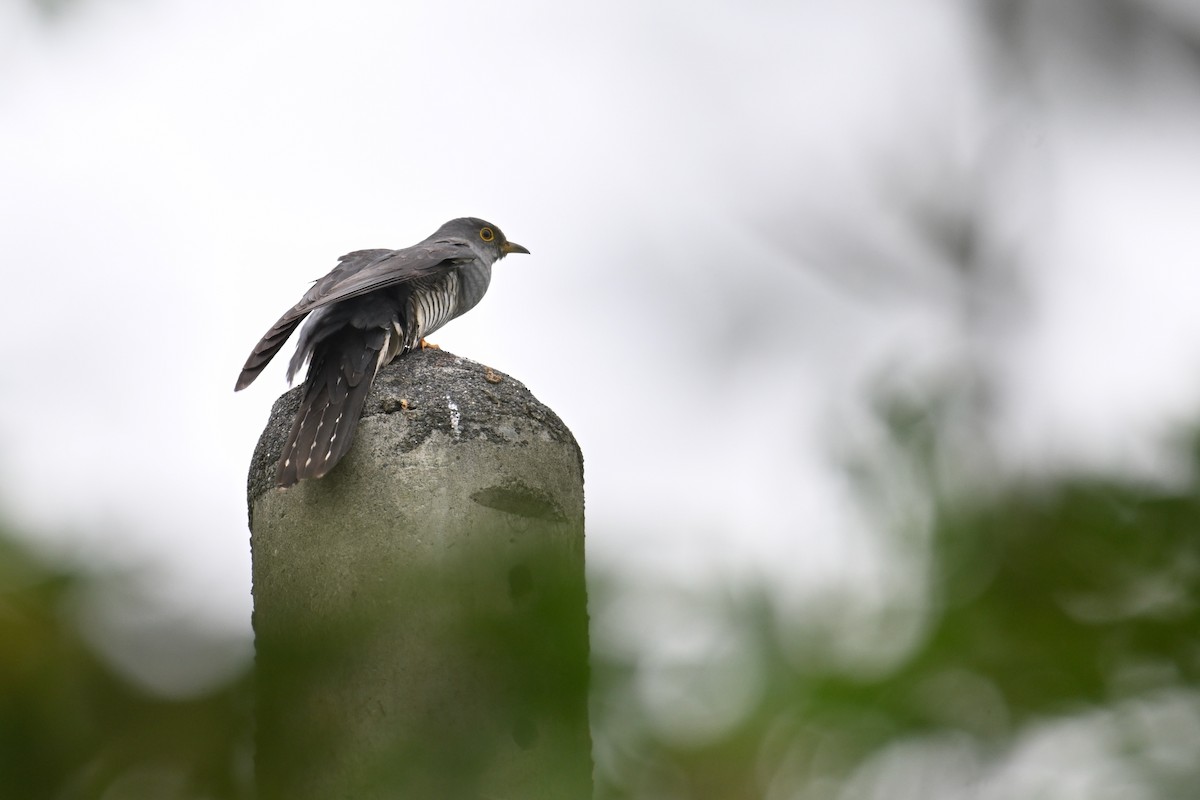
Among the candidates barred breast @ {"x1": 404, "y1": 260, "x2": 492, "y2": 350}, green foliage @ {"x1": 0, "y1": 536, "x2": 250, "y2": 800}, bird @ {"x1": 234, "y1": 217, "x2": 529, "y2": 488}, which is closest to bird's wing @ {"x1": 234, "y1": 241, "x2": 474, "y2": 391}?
bird @ {"x1": 234, "y1": 217, "x2": 529, "y2": 488}

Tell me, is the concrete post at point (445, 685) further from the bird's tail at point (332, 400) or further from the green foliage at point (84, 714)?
the bird's tail at point (332, 400)

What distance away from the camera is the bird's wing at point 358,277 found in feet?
11.7

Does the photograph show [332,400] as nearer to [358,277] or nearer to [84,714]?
[358,277]

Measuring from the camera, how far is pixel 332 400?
320cm

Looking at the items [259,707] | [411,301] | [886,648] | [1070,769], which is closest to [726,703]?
[886,648]

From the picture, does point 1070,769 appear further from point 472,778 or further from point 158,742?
point 158,742

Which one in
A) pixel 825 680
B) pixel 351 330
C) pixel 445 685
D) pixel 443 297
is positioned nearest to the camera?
pixel 825 680

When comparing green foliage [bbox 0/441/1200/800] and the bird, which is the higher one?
the bird

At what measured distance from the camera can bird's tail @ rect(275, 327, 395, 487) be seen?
113 inches

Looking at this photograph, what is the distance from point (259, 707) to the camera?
37.0 inches

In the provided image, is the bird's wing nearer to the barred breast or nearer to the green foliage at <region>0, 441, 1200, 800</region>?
the barred breast

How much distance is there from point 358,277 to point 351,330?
27 centimetres

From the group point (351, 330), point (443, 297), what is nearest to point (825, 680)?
point (351, 330)

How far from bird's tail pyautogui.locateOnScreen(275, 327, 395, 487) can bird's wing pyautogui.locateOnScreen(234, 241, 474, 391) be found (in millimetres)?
119
